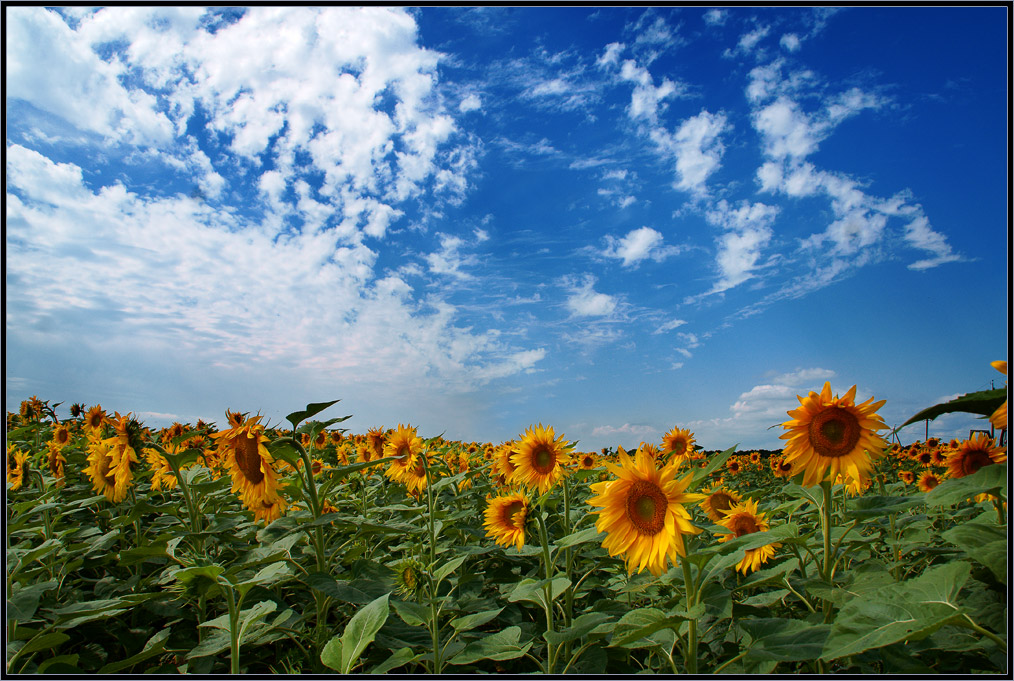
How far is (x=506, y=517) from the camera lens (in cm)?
411

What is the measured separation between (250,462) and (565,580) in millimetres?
2281

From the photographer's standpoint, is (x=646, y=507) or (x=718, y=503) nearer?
(x=646, y=507)

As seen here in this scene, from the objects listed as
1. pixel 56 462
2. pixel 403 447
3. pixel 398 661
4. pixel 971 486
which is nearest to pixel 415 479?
pixel 403 447

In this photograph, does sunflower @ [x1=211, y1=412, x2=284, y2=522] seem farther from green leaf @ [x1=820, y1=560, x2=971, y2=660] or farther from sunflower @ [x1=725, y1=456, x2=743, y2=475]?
sunflower @ [x1=725, y1=456, x2=743, y2=475]

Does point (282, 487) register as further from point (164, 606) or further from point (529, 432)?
point (529, 432)

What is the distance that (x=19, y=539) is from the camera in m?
4.90

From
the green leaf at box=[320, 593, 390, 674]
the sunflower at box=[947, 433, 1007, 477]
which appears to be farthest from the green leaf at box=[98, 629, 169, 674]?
the sunflower at box=[947, 433, 1007, 477]

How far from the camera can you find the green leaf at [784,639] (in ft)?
6.07

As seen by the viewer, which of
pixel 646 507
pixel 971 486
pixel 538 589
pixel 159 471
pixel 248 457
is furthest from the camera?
pixel 159 471

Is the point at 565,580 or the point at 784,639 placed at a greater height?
the point at 565,580

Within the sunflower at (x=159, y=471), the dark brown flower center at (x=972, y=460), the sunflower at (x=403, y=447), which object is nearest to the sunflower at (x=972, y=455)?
the dark brown flower center at (x=972, y=460)

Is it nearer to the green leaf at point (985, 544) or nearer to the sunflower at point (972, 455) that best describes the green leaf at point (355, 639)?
the green leaf at point (985, 544)

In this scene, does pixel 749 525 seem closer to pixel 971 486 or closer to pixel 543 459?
pixel 543 459

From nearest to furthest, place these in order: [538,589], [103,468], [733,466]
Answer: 1. [538,589]
2. [103,468]
3. [733,466]
